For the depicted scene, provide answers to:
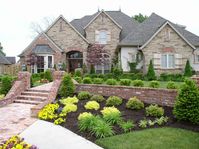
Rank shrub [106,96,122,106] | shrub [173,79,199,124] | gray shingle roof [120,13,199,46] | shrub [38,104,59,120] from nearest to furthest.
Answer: shrub [173,79,199,124]
shrub [38,104,59,120]
shrub [106,96,122,106]
gray shingle roof [120,13,199,46]

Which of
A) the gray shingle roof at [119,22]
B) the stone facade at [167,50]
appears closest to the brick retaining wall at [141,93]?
the stone facade at [167,50]

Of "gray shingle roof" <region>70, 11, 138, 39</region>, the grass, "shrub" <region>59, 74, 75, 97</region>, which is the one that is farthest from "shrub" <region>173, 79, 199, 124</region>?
"gray shingle roof" <region>70, 11, 138, 39</region>

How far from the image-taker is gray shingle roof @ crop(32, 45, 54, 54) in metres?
29.1

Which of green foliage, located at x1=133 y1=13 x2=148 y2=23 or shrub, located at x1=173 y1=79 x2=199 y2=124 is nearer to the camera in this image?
shrub, located at x1=173 y1=79 x2=199 y2=124

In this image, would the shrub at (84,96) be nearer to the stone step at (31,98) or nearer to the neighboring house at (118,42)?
the stone step at (31,98)

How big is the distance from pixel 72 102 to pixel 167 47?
15.8 meters

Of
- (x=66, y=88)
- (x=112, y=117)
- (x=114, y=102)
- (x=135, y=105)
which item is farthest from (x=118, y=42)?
(x=112, y=117)

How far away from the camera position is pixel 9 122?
411 inches

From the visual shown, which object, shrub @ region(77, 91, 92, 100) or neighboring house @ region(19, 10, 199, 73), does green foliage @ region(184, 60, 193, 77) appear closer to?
neighboring house @ region(19, 10, 199, 73)

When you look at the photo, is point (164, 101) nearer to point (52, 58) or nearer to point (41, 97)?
point (41, 97)

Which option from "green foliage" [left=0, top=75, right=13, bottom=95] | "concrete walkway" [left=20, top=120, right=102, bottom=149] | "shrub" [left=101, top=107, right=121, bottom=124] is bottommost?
"concrete walkway" [left=20, top=120, right=102, bottom=149]

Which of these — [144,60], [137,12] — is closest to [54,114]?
[144,60]

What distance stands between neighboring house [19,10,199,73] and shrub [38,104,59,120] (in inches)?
544

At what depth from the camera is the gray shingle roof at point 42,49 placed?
29141 millimetres
